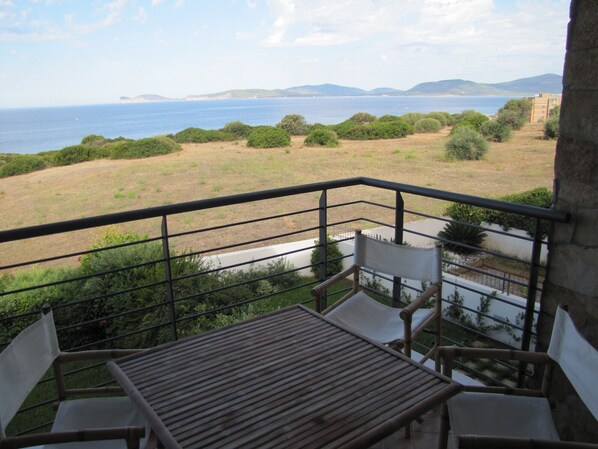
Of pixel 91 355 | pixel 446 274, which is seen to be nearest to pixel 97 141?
pixel 446 274

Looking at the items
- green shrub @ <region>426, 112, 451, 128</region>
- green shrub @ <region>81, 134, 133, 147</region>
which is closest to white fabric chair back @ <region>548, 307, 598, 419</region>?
green shrub @ <region>81, 134, 133, 147</region>

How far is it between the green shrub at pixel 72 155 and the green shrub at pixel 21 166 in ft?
3.03

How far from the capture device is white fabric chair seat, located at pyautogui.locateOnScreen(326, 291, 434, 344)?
7.59 feet

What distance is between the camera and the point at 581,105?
1.78 meters

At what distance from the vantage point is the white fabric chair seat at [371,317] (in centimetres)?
231

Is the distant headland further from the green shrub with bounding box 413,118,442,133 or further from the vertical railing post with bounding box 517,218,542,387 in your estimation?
the vertical railing post with bounding box 517,218,542,387

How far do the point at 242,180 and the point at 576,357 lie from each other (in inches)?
904

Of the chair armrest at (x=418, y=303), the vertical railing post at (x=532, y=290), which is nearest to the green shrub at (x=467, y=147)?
the vertical railing post at (x=532, y=290)

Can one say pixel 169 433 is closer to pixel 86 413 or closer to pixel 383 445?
pixel 86 413

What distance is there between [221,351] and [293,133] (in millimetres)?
31407

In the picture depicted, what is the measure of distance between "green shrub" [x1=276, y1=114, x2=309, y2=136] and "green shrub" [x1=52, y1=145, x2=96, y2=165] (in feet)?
40.2

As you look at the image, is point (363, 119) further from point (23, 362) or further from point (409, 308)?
point (23, 362)

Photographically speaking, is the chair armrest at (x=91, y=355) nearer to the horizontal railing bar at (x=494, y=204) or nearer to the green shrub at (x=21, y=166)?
the horizontal railing bar at (x=494, y=204)

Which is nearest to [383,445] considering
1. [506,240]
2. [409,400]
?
[409,400]
